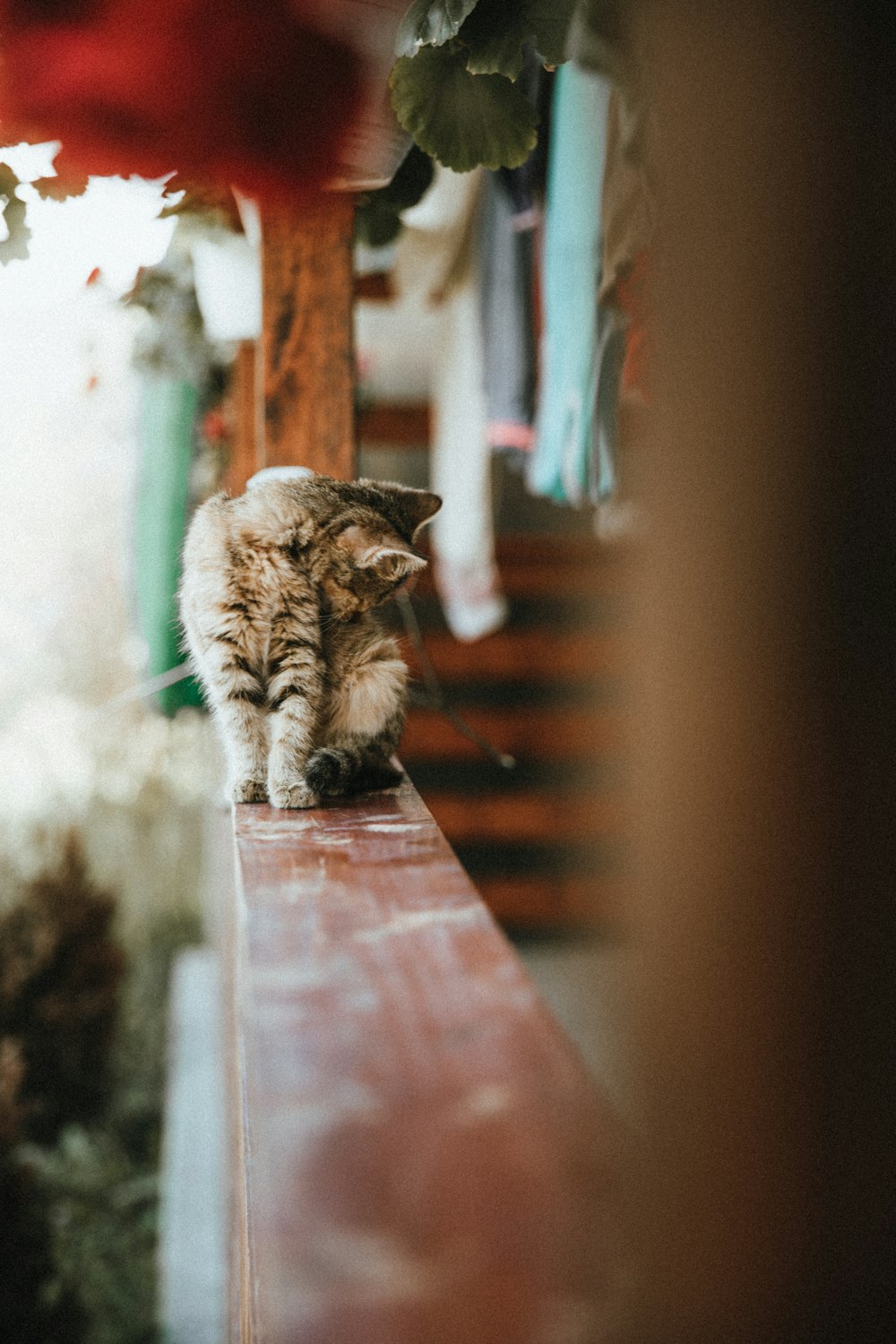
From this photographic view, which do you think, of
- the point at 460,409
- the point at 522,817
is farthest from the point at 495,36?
the point at 522,817

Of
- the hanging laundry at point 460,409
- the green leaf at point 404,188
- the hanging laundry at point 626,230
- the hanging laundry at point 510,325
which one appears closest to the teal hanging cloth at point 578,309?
the hanging laundry at point 626,230

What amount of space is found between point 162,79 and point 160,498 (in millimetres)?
1800

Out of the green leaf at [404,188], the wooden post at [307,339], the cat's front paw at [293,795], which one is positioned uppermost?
the green leaf at [404,188]

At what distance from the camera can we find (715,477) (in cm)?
35

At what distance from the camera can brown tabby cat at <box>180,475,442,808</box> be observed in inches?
36.1

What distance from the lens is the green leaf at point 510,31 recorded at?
0.75 m

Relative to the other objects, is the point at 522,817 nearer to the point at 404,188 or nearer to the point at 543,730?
the point at 543,730

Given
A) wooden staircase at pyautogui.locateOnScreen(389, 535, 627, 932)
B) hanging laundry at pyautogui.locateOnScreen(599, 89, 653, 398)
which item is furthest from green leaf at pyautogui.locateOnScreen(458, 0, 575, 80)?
wooden staircase at pyautogui.locateOnScreen(389, 535, 627, 932)

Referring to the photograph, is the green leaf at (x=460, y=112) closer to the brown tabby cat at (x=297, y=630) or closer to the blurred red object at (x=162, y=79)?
the blurred red object at (x=162, y=79)

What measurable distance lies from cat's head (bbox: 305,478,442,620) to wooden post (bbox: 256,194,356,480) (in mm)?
290

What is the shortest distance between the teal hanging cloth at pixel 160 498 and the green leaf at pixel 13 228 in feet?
3.56

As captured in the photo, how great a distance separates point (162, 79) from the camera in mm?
621

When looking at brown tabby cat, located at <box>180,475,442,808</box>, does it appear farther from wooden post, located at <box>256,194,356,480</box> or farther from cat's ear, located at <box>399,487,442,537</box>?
wooden post, located at <box>256,194,356,480</box>

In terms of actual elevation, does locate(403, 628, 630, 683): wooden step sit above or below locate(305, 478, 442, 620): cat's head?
below
